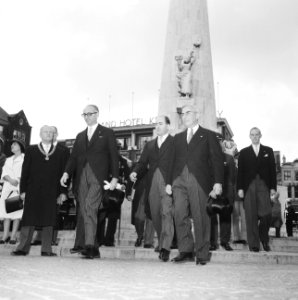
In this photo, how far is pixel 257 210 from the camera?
22.9 feet

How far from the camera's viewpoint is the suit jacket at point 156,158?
6.30 meters

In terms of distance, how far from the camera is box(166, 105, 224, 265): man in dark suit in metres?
5.46

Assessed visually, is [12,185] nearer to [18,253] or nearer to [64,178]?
[18,253]

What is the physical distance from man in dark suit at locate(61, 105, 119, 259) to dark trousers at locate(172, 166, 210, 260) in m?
0.92

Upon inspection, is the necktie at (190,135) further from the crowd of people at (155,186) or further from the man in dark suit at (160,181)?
the man in dark suit at (160,181)

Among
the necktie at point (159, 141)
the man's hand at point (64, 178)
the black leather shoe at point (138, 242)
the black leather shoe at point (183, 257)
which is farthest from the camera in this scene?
the black leather shoe at point (138, 242)

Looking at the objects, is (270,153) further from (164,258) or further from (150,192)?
(164,258)

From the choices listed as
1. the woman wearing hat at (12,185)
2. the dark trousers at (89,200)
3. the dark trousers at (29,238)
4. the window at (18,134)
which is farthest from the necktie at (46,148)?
the window at (18,134)

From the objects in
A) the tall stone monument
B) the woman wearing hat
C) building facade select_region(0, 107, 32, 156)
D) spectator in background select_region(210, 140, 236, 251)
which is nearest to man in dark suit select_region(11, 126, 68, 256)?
the woman wearing hat

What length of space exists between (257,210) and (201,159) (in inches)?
72.2

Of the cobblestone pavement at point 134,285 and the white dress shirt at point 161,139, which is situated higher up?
the white dress shirt at point 161,139

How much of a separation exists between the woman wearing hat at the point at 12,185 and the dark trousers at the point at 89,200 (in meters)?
2.17

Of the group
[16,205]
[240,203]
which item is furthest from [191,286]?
[240,203]

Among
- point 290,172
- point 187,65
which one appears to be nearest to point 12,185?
point 187,65
